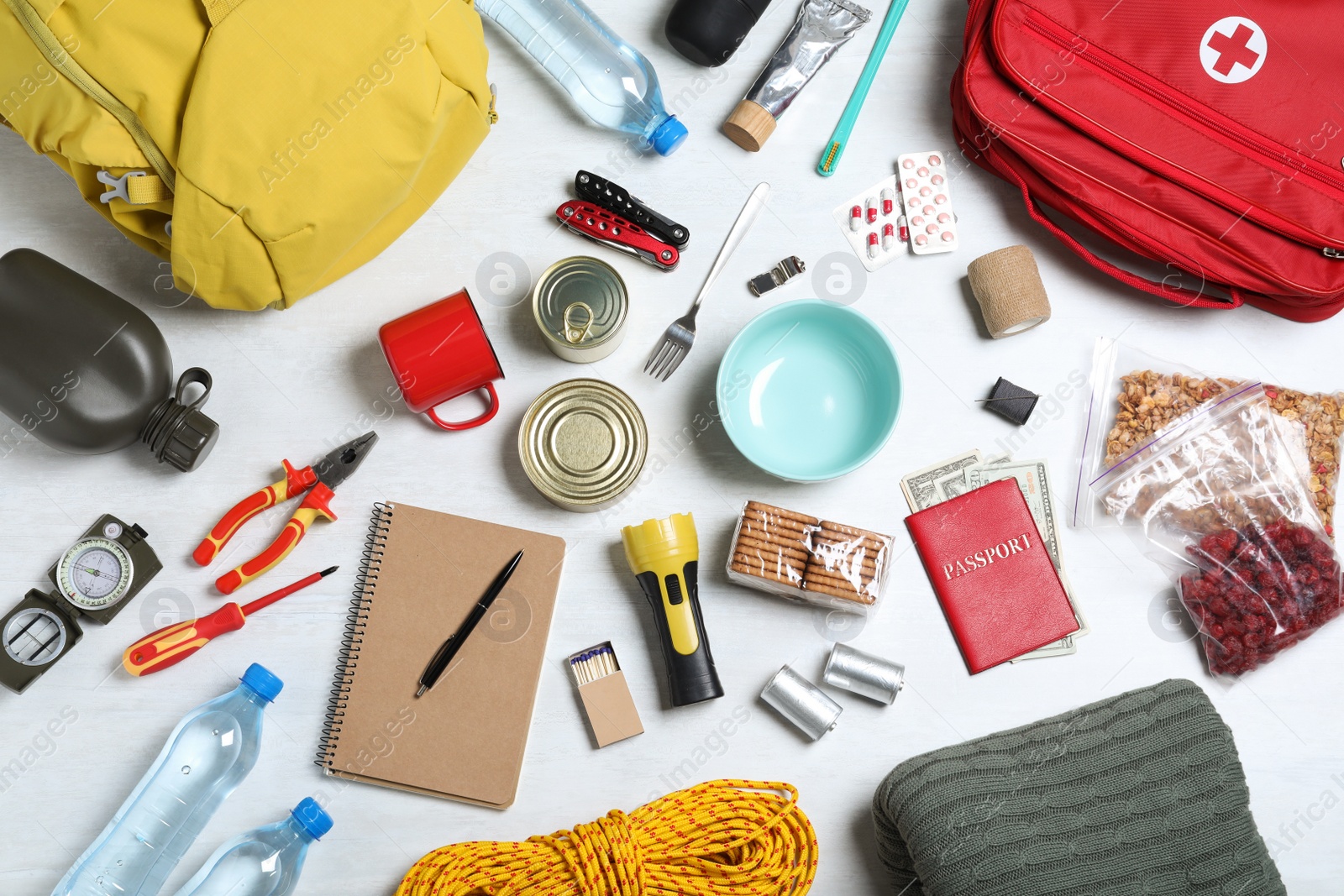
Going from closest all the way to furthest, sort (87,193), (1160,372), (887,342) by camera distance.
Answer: (87,193) → (887,342) → (1160,372)

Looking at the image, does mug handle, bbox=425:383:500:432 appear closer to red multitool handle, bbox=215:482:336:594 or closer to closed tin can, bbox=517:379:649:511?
closed tin can, bbox=517:379:649:511

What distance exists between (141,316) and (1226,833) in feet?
5.00

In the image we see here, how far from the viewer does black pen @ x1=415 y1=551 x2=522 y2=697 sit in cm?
112

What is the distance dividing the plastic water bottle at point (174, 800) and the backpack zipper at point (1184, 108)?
1.35m

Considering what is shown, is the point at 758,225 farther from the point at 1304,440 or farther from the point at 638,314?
the point at 1304,440

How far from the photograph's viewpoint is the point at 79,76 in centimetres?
90

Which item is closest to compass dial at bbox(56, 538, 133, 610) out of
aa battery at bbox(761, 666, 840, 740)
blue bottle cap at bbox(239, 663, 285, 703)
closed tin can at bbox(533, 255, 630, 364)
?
blue bottle cap at bbox(239, 663, 285, 703)

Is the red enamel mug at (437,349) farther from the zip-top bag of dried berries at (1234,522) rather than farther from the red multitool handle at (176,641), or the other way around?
the zip-top bag of dried berries at (1234,522)

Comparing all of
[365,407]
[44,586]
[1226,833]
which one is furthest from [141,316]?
[1226,833]

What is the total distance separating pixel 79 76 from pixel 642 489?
2.63 feet

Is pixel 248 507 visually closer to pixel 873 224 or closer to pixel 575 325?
pixel 575 325

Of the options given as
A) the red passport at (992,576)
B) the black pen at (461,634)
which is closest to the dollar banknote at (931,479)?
the red passport at (992,576)

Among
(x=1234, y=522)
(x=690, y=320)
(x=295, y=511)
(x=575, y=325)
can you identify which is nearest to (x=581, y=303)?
(x=575, y=325)

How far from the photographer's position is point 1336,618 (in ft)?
3.91
